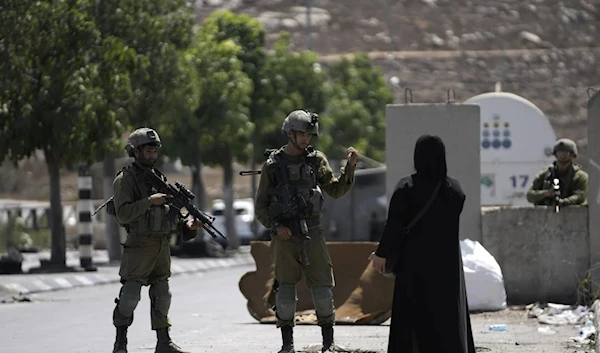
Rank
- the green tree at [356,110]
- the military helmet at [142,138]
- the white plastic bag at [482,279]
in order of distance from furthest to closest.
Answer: the green tree at [356,110]
the white plastic bag at [482,279]
the military helmet at [142,138]

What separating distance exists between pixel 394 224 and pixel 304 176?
2109 millimetres

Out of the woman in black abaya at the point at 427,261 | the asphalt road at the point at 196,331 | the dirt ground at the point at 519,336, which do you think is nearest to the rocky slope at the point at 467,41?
the asphalt road at the point at 196,331

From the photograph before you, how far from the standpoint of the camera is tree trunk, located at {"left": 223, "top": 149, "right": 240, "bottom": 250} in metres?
42.2

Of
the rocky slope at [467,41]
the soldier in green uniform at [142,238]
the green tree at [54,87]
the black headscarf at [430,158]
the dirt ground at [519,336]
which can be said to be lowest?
the dirt ground at [519,336]

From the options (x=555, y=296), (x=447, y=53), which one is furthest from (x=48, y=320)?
(x=447, y=53)

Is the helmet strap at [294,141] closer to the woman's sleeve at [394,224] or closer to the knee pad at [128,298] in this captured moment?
the knee pad at [128,298]

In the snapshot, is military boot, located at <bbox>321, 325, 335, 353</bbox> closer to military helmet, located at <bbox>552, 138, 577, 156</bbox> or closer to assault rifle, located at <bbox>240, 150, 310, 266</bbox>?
assault rifle, located at <bbox>240, 150, 310, 266</bbox>

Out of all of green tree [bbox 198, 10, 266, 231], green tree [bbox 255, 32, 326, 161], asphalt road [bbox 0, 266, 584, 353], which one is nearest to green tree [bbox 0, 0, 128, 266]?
asphalt road [bbox 0, 266, 584, 353]

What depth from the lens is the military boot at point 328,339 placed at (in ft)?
36.6

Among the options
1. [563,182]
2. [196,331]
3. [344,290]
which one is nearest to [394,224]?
[196,331]

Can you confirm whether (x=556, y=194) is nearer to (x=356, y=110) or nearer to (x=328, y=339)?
(x=328, y=339)

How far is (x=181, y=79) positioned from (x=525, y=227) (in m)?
14.2

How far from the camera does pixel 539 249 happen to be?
16.9 m

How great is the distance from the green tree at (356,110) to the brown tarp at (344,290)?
3763 cm
